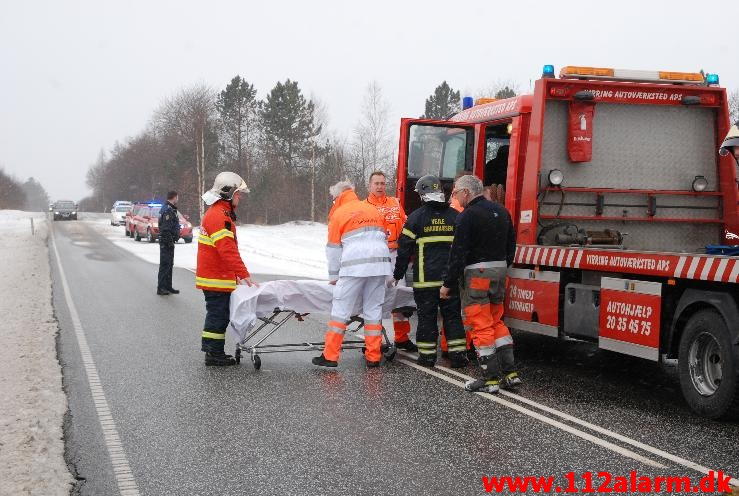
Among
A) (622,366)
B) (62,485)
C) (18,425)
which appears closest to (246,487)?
(62,485)

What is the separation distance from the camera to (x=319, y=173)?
62.9 metres

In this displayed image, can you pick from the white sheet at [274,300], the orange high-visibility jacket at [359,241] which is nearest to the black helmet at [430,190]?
the orange high-visibility jacket at [359,241]

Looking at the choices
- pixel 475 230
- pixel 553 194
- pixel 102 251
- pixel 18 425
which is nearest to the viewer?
pixel 18 425

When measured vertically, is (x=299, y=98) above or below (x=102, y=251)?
above

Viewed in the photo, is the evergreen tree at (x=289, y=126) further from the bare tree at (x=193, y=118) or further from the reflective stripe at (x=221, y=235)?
the reflective stripe at (x=221, y=235)

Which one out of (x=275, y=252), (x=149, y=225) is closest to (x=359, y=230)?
(x=275, y=252)

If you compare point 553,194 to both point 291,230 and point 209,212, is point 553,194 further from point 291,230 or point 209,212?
point 291,230

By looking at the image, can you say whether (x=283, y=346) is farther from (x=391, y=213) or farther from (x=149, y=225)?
(x=149, y=225)

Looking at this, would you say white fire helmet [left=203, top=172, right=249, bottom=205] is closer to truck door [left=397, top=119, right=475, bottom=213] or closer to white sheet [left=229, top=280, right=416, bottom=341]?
white sheet [left=229, top=280, right=416, bottom=341]

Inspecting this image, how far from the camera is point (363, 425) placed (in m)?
6.11

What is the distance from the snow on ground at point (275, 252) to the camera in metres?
21.7

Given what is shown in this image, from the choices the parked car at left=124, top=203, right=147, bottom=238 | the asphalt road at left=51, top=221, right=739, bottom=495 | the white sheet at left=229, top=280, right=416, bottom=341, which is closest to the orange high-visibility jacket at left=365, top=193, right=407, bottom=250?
the white sheet at left=229, top=280, right=416, bottom=341

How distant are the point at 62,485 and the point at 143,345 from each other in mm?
5155

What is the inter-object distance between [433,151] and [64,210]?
209ft
